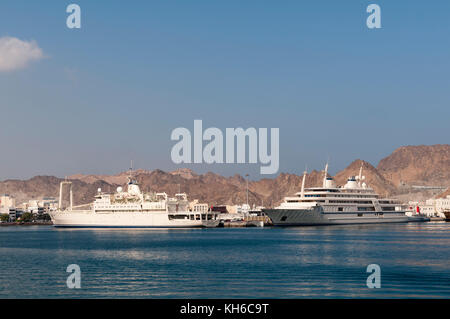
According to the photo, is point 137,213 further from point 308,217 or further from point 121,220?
point 308,217

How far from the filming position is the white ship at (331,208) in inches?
4564

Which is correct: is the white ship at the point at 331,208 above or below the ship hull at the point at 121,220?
above

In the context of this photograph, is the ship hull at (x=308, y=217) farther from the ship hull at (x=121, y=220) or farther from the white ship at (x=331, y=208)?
the ship hull at (x=121, y=220)

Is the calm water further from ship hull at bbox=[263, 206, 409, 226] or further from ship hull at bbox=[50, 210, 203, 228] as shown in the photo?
ship hull at bbox=[50, 210, 203, 228]

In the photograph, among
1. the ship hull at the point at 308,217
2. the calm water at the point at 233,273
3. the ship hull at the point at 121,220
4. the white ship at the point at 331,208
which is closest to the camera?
the calm water at the point at 233,273

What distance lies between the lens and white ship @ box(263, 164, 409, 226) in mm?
115938

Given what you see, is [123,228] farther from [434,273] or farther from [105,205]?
[434,273]

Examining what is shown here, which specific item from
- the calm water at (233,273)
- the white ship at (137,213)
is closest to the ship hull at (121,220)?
the white ship at (137,213)

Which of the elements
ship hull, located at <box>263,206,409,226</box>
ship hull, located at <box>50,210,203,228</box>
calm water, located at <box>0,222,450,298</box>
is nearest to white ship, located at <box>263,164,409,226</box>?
ship hull, located at <box>263,206,409,226</box>

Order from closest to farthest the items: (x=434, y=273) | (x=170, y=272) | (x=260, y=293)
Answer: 1. (x=260, y=293)
2. (x=434, y=273)
3. (x=170, y=272)

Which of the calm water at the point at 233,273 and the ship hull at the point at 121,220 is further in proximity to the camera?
the ship hull at the point at 121,220
